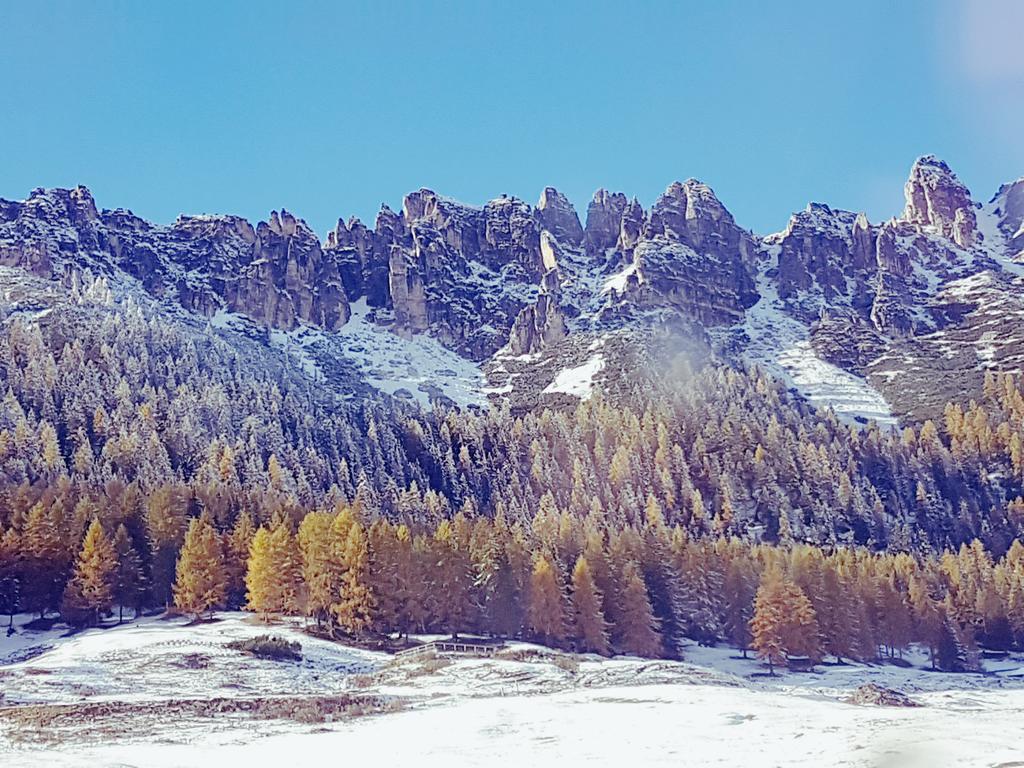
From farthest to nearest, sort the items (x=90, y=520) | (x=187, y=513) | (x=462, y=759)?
(x=187, y=513)
(x=90, y=520)
(x=462, y=759)

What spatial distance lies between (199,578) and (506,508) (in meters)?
74.3

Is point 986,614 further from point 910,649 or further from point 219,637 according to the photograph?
point 219,637

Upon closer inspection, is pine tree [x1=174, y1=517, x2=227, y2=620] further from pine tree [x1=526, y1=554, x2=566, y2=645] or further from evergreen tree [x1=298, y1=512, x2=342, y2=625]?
pine tree [x1=526, y1=554, x2=566, y2=645]

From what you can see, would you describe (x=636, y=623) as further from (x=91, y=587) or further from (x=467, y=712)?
(x=91, y=587)

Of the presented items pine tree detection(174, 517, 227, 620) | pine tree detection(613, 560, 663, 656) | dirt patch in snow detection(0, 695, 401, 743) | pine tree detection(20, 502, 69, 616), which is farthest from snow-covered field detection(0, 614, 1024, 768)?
pine tree detection(613, 560, 663, 656)

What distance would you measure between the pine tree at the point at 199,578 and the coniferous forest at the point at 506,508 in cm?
18

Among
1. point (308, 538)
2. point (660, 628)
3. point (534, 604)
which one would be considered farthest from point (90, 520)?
point (660, 628)

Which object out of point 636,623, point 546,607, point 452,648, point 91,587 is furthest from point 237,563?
point 636,623

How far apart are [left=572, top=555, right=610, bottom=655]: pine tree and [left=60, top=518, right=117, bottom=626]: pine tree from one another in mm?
37520

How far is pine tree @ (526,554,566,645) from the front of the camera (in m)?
78.9

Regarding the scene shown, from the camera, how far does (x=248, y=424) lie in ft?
493

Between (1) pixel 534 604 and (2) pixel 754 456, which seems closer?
(1) pixel 534 604

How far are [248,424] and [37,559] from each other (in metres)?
70.7

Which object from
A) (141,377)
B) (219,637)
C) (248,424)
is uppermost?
(141,377)
